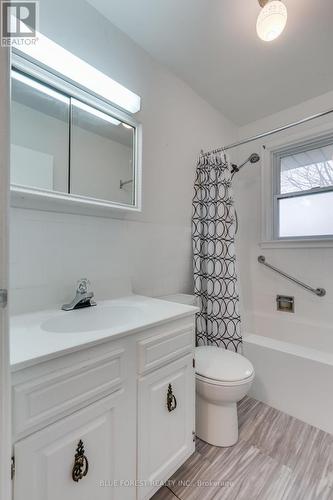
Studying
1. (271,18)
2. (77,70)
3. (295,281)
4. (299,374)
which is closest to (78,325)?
(77,70)

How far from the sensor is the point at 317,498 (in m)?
1.04

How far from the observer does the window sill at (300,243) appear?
1.91m

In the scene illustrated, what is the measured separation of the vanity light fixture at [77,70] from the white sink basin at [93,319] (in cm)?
112

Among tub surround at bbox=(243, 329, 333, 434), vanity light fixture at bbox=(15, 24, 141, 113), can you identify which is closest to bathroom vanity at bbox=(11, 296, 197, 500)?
tub surround at bbox=(243, 329, 333, 434)

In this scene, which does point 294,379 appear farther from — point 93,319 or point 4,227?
point 4,227

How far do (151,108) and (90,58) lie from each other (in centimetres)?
45

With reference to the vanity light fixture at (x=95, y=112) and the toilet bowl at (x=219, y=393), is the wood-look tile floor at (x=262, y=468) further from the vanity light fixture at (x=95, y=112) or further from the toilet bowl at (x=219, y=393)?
the vanity light fixture at (x=95, y=112)

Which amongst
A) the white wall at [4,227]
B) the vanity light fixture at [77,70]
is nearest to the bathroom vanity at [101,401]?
the white wall at [4,227]

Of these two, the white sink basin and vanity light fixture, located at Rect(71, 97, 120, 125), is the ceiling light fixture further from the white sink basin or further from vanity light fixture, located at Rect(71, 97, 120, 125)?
the white sink basin

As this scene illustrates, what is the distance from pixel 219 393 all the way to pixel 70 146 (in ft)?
4.93

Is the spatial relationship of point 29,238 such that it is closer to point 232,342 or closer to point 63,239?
point 63,239

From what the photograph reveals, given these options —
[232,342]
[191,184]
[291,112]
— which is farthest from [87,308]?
[291,112]

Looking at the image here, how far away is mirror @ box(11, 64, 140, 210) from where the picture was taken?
1.05m

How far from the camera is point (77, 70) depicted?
1.17 m
